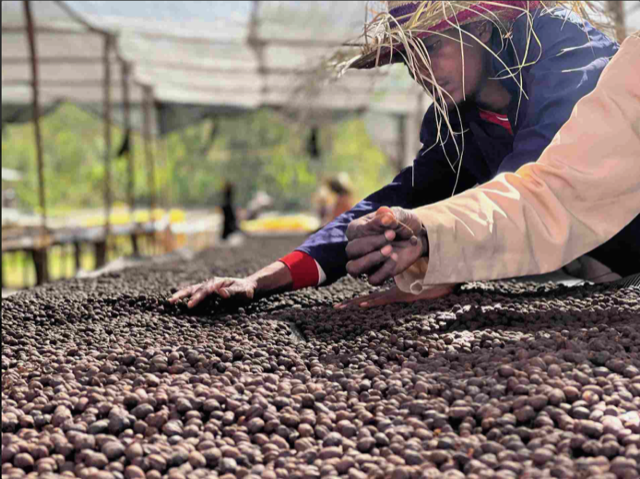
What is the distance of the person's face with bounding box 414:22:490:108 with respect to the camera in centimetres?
187

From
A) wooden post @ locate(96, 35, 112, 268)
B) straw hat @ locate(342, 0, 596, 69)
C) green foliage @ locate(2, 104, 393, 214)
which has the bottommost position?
green foliage @ locate(2, 104, 393, 214)

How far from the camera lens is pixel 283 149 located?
61.2 ft

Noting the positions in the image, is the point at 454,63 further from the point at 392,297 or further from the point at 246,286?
the point at 246,286

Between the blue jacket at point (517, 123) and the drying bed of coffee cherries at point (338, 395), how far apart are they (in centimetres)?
40

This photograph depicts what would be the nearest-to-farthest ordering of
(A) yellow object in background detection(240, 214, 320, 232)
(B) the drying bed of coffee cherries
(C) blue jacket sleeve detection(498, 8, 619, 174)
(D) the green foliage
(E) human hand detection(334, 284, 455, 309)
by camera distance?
(B) the drying bed of coffee cherries, (C) blue jacket sleeve detection(498, 8, 619, 174), (E) human hand detection(334, 284, 455, 309), (A) yellow object in background detection(240, 214, 320, 232), (D) the green foliage

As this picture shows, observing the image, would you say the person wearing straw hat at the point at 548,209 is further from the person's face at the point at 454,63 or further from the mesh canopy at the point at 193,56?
the mesh canopy at the point at 193,56

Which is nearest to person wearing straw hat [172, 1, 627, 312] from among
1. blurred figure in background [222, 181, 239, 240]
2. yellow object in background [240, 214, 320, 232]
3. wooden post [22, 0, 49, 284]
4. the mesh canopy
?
the mesh canopy

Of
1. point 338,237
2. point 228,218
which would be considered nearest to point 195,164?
point 228,218

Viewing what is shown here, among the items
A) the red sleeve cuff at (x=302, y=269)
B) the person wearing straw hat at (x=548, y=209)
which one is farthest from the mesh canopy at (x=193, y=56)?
the person wearing straw hat at (x=548, y=209)

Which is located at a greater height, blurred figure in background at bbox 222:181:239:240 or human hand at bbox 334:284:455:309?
human hand at bbox 334:284:455:309

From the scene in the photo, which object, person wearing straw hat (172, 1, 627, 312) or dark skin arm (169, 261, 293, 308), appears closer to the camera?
person wearing straw hat (172, 1, 627, 312)

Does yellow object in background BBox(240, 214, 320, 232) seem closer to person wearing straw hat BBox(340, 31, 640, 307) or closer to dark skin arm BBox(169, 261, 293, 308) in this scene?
dark skin arm BBox(169, 261, 293, 308)

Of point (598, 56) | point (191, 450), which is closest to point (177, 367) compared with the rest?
point (191, 450)

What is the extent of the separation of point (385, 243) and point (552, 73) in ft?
2.35
